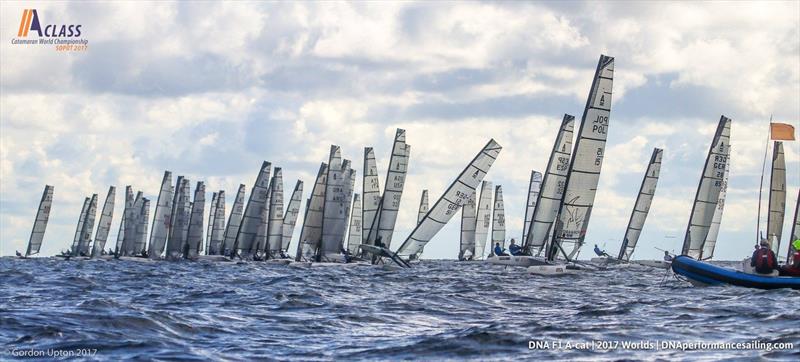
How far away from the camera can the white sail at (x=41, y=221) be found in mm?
107812

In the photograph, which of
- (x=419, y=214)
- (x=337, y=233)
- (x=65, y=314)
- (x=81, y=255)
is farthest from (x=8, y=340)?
(x=81, y=255)

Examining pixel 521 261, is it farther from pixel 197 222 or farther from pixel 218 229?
pixel 218 229

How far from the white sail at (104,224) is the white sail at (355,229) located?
33.4 meters

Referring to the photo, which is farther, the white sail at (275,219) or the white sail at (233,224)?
the white sail at (233,224)

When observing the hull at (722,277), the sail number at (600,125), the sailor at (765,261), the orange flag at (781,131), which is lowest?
the hull at (722,277)

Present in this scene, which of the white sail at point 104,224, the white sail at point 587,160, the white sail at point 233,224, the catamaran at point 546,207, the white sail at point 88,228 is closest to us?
the white sail at point 587,160

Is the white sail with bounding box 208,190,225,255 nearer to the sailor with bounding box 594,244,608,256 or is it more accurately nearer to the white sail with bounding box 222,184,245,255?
the white sail with bounding box 222,184,245,255

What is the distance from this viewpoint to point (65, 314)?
65.6 feet

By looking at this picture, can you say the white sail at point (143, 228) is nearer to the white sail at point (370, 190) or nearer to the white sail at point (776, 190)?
the white sail at point (370, 190)

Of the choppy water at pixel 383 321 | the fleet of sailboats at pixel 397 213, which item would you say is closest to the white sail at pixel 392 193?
the fleet of sailboats at pixel 397 213

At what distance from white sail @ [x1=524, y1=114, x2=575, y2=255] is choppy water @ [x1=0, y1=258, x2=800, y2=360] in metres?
16.7

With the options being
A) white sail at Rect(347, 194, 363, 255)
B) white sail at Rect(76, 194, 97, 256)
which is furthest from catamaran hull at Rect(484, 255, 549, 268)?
white sail at Rect(76, 194, 97, 256)

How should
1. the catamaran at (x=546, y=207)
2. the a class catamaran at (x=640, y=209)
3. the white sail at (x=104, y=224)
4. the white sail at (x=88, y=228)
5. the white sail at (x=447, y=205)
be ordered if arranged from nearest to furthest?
the catamaran at (x=546, y=207), the white sail at (x=447, y=205), the a class catamaran at (x=640, y=209), the white sail at (x=104, y=224), the white sail at (x=88, y=228)

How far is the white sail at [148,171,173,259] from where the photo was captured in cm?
8594
